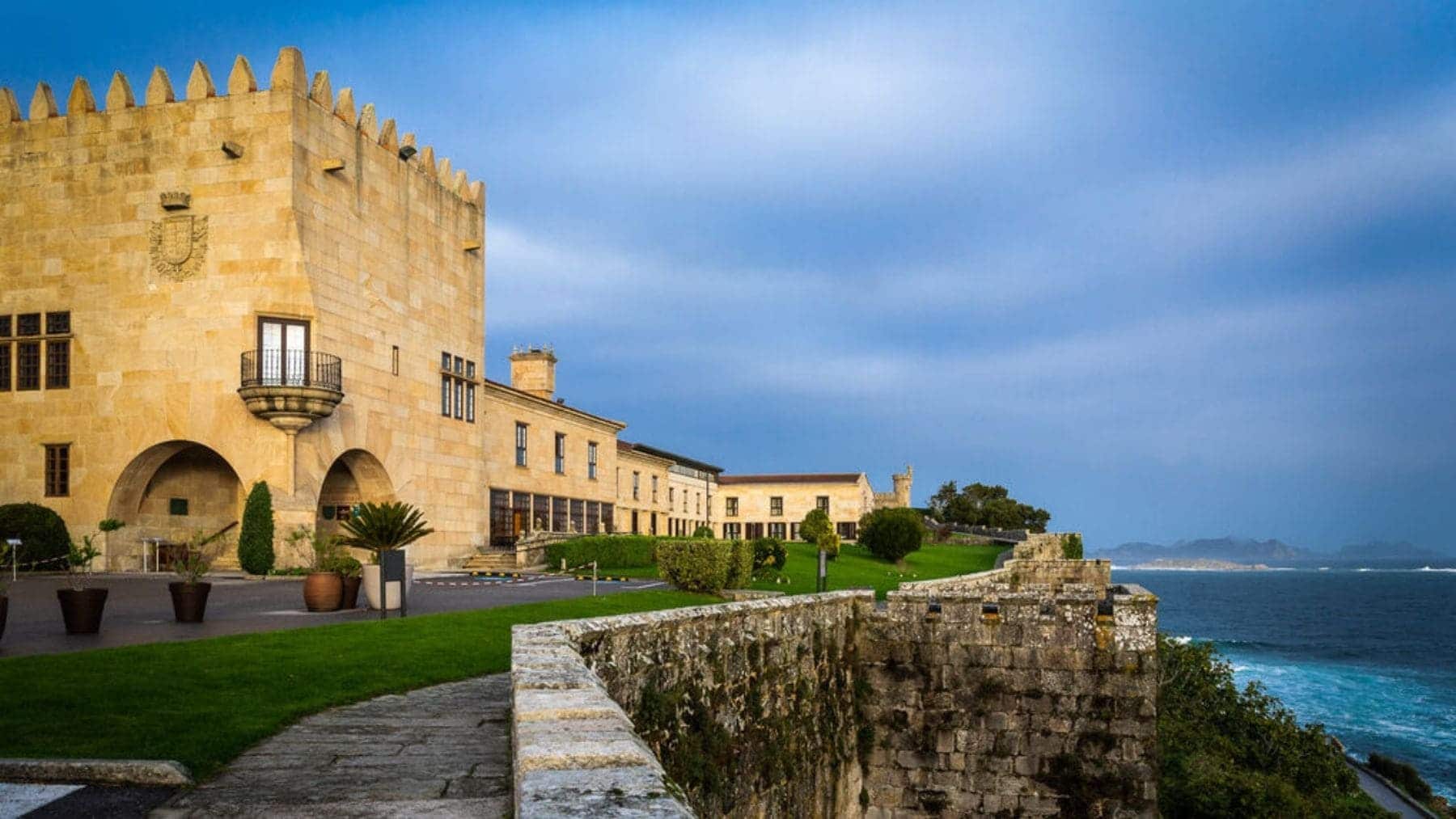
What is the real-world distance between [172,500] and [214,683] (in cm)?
2500

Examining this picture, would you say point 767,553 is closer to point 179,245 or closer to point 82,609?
point 179,245

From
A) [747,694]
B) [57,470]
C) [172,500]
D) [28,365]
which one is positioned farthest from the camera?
[172,500]

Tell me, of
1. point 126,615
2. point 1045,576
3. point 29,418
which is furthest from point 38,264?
point 1045,576

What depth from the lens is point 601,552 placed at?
3644cm

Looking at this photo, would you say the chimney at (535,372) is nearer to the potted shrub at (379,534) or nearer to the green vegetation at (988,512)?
the potted shrub at (379,534)

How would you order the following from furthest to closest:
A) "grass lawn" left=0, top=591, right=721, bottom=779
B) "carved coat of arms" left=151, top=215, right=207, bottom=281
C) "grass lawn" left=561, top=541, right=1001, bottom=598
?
"grass lawn" left=561, top=541, right=1001, bottom=598
"carved coat of arms" left=151, top=215, right=207, bottom=281
"grass lawn" left=0, top=591, right=721, bottom=779

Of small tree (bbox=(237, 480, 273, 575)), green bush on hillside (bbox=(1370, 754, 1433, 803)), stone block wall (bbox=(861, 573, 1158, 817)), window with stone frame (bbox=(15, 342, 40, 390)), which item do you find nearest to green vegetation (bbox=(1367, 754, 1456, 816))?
green bush on hillside (bbox=(1370, 754, 1433, 803))

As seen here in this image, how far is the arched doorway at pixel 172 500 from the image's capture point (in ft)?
98.8

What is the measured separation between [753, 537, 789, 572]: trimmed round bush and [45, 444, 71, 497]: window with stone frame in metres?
20.2

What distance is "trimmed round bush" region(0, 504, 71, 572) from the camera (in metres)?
27.2

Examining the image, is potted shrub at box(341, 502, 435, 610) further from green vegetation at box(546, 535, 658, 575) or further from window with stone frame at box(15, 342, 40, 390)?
window with stone frame at box(15, 342, 40, 390)

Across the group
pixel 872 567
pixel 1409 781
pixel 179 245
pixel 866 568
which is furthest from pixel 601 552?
pixel 1409 781

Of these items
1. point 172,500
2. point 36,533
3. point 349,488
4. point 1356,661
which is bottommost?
point 1356,661

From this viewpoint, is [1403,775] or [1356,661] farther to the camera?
[1356,661]
